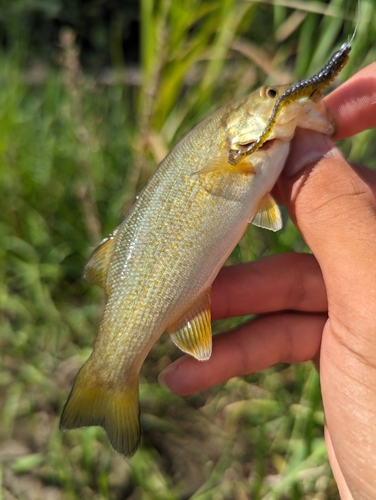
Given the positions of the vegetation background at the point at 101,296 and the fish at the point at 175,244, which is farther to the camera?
the vegetation background at the point at 101,296

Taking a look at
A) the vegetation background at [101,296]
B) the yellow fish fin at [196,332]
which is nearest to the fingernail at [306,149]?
the yellow fish fin at [196,332]

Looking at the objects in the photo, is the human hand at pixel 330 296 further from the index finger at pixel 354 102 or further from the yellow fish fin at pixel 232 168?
the yellow fish fin at pixel 232 168

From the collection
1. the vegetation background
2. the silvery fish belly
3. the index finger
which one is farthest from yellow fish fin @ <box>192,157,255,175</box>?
the vegetation background

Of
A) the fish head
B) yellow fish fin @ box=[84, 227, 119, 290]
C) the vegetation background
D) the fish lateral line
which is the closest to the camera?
the fish lateral line

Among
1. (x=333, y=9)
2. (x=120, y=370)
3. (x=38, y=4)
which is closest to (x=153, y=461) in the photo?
(x=120, y=370)

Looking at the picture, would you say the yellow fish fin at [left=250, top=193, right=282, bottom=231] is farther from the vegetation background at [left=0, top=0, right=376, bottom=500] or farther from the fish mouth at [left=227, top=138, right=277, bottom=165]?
the vegetation background at [left=0, top=0, right=376, bottom=500]

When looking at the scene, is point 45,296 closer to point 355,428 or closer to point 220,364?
point 220,364

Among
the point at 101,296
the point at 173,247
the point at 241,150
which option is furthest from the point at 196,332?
the point at 101,296
